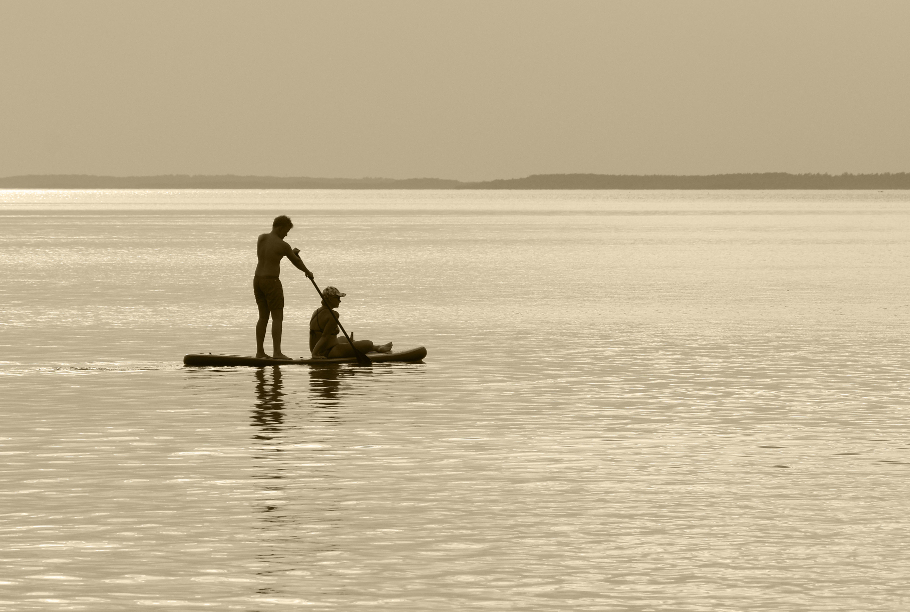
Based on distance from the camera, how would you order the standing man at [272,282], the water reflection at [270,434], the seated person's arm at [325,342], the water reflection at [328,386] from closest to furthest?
1. the water reflection at [270,434]
2. the water reflection at [328,386]
3. the standing man at [272,282]
4. the seated person's arm at [325,342]

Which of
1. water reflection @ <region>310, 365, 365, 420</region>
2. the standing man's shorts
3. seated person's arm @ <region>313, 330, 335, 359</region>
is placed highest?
the standing man's shorts

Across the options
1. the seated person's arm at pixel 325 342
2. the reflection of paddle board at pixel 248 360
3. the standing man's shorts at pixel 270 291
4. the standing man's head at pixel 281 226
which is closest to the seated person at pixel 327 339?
the seated person's arm at pixel 325 342

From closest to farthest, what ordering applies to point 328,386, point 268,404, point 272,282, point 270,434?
point 270,434 < point 268,404 < point 328,386 < point 272,282

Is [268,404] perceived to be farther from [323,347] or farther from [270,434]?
[323,347]

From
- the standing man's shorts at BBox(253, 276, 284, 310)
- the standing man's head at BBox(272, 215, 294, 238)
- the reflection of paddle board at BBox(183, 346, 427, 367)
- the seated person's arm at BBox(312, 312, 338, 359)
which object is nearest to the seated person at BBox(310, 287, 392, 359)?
the seated person's arm at BBox(312, 312, 338, 359)

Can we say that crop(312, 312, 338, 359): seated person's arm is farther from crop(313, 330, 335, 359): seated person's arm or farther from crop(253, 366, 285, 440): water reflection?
crop(253, 366, 285, 440): water reflection

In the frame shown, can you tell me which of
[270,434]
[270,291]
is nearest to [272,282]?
[270,291]

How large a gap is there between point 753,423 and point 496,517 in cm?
604

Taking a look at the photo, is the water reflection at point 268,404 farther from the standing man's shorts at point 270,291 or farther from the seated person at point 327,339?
the standing man's shorts at point 270,291

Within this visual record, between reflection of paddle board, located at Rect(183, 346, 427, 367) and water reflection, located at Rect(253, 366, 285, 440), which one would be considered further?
reflection of paddle board, located at Rect(183, 346, 427, 367)

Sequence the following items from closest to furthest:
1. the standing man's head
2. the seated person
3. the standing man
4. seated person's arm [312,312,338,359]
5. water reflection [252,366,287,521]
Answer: water reflection [252,366,287,521], the standing man's head, the standing man, the seated person, seated person's arm [312,312,338,359]

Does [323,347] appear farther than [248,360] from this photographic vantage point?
Yes

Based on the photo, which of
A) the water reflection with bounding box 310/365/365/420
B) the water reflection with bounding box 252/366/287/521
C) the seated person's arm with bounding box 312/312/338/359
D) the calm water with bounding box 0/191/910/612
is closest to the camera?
the calm water with bounding box 0/191/910/612

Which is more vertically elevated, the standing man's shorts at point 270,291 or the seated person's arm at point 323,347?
the standing man's shorts at point 270,291
